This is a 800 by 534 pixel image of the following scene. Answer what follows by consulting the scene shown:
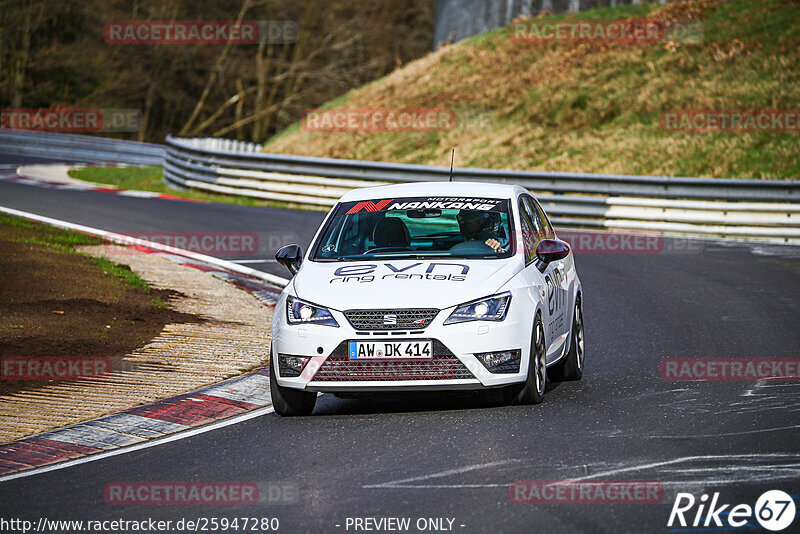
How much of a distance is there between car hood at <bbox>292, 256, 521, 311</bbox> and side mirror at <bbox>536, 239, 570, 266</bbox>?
10.7 inches

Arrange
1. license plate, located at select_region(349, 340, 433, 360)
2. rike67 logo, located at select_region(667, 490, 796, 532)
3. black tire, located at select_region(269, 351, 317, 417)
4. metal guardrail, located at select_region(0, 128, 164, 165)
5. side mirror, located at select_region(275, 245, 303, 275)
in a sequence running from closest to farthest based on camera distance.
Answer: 1. rike67 logo, located at select_region(667, 490, 796, 532)
2. license plate, located at select_region(349, 340, 433, 360)
3. black tire, located at select_region(269, 351, 317, 417)
4. side mirror, located at select_region(275, 245, 303, 275)
5. metal guardrail, located at select_region(0, 128, 164, 165)

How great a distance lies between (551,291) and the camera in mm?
9320

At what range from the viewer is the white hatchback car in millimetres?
8188

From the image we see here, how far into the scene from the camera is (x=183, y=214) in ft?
75.7

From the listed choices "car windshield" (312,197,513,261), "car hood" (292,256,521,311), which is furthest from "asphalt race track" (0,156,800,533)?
"car windshield" (312,197,513,261)

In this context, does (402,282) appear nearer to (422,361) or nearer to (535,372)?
(422,361)

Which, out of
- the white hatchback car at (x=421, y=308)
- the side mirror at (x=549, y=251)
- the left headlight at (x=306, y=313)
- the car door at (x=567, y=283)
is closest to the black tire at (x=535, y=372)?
the white hatchback car at (x=421, y=308)

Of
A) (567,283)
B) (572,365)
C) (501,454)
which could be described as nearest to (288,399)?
(501,454)

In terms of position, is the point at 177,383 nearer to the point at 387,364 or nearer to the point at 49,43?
the point at 387,364

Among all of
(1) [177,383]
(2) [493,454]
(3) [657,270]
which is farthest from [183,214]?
(2) [493,454]

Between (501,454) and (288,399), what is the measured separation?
201cm

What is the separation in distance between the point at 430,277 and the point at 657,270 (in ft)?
31.2

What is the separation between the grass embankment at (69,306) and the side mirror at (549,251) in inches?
151

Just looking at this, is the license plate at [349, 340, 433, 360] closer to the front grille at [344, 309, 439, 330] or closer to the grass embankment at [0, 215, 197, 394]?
the front grille at [344, 309, 439, 330]
